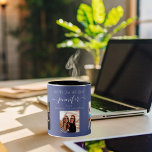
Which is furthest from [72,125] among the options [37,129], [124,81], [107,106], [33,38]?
[33,38]

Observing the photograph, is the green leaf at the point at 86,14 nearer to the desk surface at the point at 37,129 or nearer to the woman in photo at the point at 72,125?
the desk surface at the point at 37,129

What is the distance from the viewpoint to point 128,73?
88 cm

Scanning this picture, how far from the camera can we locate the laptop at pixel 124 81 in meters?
0.73

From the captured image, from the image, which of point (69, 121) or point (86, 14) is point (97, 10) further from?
point (69, 121)

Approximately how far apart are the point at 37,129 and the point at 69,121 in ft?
0.36

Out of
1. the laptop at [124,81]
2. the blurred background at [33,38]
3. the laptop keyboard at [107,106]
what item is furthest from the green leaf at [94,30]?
the blurred background at [33,38]

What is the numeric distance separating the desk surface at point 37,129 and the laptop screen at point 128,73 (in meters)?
0.08

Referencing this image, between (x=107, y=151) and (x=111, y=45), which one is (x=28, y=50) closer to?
(x=111, y=45)

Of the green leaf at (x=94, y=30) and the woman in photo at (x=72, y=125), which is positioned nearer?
the woman in photo at (x=72, y=125)

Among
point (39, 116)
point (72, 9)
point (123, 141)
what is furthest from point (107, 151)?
point (72, 9)

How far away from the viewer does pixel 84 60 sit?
3.02 m

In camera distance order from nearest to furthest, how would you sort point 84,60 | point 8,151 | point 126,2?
1. point 8,151
2. point 126,2
3. point 84,60

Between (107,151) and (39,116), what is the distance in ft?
0.98

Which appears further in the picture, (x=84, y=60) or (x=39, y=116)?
(x=84, y=60)
